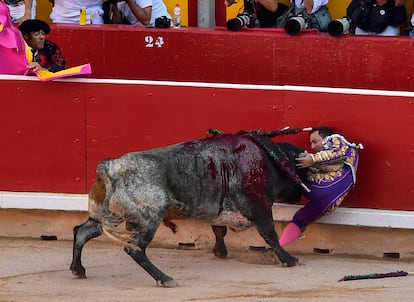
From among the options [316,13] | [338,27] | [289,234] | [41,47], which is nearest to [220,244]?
[289,234]

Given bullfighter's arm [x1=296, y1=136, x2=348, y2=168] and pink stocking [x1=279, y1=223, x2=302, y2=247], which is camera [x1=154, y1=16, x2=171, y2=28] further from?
pink stocking [x1=279, y1=223, x2=302, y2=247]

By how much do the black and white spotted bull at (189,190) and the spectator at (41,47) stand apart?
1.58 m

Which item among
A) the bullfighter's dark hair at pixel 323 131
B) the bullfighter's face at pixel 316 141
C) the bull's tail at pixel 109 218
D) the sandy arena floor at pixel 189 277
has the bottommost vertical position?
the sandy arena floor at pixel 189 277

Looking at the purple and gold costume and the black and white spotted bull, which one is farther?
the purple and gold costume

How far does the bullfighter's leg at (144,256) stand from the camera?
8547 mm

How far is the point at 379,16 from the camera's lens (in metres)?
10.3

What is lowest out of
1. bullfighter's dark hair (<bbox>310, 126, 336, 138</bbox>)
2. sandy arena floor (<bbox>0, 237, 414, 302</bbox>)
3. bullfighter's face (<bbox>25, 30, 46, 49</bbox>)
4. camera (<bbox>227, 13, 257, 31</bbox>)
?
sandy arena floor (<bbox>0, 237, 414, 302</bbox>)

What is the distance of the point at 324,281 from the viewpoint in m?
8.66

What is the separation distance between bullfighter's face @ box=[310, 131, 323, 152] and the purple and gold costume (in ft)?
0.12

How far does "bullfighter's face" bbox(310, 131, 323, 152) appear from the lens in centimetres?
930

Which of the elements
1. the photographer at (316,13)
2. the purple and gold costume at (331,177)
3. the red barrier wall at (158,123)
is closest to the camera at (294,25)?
the photographer at (316,13)

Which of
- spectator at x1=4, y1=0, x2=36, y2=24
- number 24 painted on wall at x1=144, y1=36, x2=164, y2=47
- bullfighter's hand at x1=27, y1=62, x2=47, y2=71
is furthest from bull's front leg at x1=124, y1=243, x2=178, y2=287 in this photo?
spectator at x1=4, y1=0, x2=36, y2=24

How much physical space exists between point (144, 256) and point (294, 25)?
239cm

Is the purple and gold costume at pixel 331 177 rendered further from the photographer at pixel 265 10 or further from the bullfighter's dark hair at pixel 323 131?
the photographer at pixel 265 10
